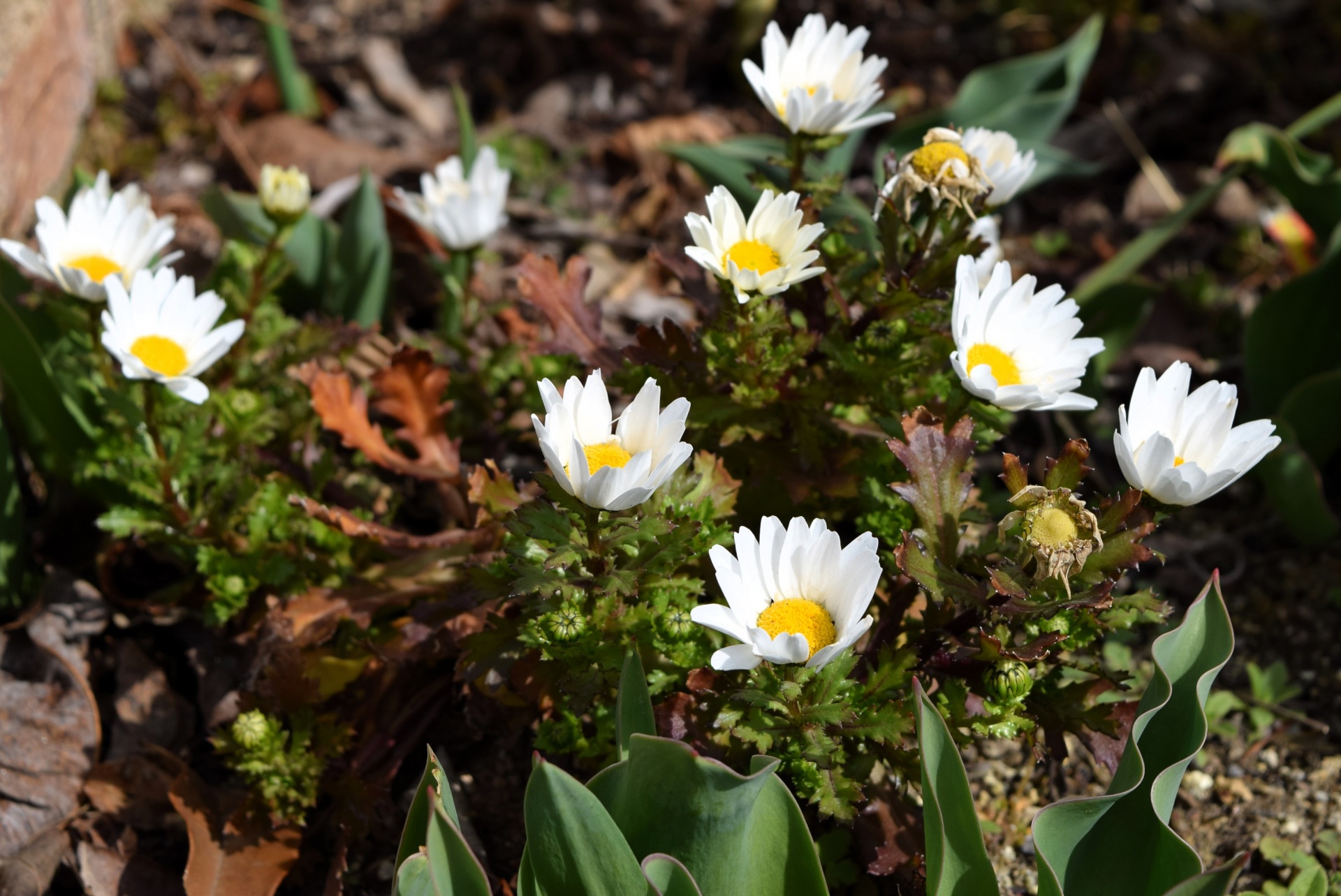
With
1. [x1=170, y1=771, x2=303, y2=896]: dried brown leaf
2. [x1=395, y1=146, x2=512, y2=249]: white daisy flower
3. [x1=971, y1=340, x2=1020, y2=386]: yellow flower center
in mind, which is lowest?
[x1=170, y1=771, x2=303, y2=896]: dried brown leaf

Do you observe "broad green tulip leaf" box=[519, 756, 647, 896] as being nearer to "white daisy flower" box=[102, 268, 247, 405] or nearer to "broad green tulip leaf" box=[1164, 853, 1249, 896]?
"broad green tulip leaf" box=[1164, 853, 1249, 896]

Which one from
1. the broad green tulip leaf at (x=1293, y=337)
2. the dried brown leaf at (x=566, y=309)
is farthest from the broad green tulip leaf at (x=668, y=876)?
the broad green tulip leaf at (x=1293, y=337)

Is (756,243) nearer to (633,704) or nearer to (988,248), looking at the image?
(988,248)

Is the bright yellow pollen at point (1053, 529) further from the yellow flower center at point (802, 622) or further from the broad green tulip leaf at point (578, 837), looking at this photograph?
the broad green tulip leaf at point (578, 837)

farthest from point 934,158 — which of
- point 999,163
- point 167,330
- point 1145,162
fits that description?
point 1145,162

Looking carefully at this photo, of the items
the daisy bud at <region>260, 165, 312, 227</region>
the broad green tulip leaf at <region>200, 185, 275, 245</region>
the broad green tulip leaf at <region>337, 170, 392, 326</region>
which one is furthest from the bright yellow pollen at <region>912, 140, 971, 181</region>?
the broad green tulip leaf at <region>200, 185, 275, 245</region>

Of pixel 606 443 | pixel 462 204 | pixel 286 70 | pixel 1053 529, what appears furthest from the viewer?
pixel 286 70
